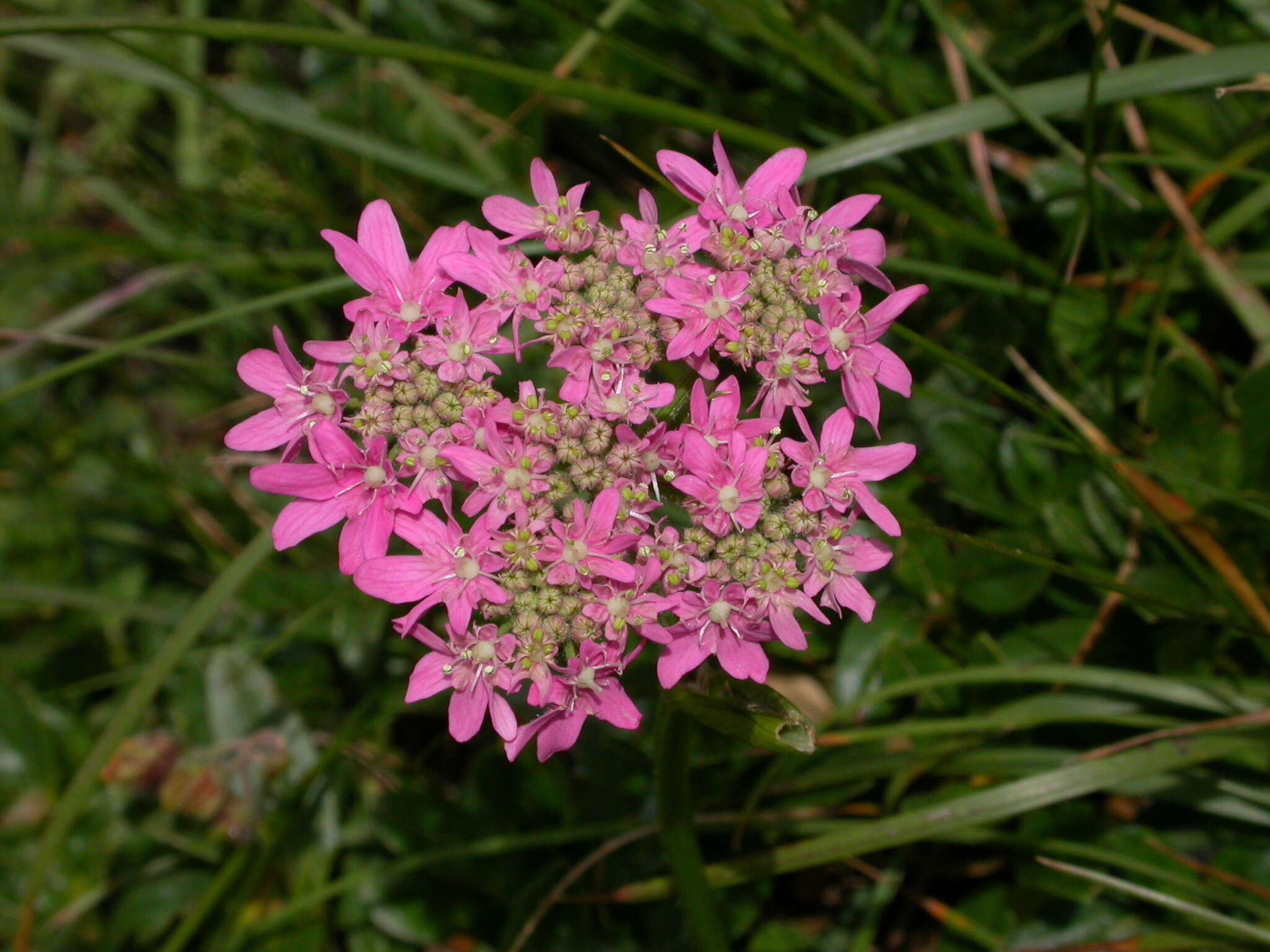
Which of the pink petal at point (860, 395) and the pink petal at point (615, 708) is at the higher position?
the pink petal at point (860, 395)

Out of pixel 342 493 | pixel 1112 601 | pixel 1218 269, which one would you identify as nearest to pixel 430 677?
pixel 342 493

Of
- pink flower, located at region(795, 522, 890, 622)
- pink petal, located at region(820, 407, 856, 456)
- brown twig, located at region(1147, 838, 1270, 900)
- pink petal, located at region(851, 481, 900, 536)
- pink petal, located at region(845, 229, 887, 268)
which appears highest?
pink petal, located at region(845, 229, 887, 268)

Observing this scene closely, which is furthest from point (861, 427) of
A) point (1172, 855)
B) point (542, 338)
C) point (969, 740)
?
point (1172, 855)

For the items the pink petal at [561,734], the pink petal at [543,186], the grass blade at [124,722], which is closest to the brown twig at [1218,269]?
the pink petal at [543,186]

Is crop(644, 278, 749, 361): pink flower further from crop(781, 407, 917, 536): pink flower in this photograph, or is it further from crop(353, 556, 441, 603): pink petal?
crop(353, 556, 441, 603): pink petal

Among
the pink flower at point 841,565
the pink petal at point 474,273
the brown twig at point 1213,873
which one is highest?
the pink petal at point 474,273

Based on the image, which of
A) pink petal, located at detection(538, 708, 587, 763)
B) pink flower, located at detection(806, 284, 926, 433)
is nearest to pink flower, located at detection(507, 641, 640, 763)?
pink petal, located at detection(538, 708, 587, 763)

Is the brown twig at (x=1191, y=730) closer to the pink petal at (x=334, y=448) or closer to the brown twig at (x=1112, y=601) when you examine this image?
the brown twig at (x=1112, y=601)
